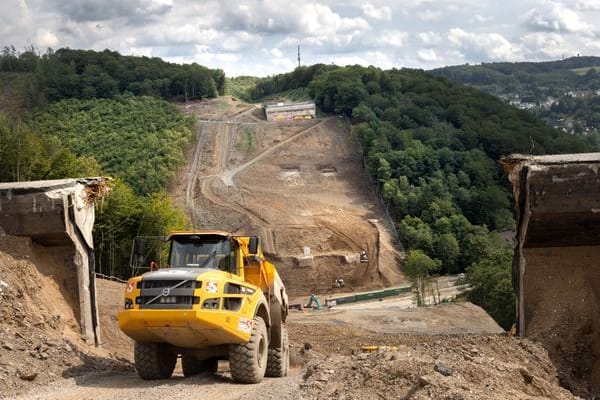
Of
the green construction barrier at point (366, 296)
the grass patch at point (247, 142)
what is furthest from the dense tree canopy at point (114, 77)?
the green construction barrier at point (366, 296)

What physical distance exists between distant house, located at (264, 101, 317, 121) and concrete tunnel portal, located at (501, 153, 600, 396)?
66.9m

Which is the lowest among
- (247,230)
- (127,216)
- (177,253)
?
(247,230)

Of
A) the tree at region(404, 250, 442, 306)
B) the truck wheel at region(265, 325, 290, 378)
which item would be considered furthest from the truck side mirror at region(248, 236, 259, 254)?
the tree at region(404, 250, 442, 306)

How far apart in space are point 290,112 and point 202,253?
71.3m

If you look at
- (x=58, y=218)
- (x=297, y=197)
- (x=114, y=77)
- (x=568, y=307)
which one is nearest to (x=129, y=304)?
(x=58, y=218)

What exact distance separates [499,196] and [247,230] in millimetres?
24375

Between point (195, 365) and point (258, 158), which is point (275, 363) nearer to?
point (195, 365)

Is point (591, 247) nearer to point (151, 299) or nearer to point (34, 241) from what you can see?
point (151, 299)

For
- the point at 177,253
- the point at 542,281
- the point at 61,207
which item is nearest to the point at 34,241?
the point at 61,207

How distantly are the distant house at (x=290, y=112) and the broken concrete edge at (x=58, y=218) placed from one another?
65266 millimetres

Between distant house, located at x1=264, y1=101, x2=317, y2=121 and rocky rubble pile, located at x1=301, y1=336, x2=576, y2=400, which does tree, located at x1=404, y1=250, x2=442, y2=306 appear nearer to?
rocky rubble pile, located at x1=301, y1=336, x2=576, y2=400

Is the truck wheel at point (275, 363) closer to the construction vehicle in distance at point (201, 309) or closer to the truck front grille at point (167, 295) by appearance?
the construction vehicle in distance at point (201, 309)

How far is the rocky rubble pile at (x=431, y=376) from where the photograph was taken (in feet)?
33.7

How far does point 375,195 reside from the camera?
68.4 meters
